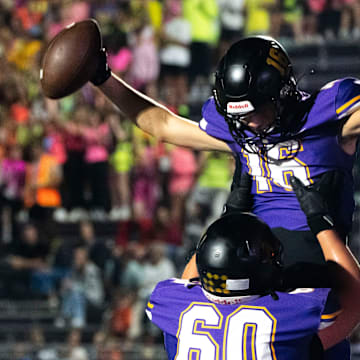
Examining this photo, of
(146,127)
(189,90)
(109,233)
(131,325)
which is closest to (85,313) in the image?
(131,325)

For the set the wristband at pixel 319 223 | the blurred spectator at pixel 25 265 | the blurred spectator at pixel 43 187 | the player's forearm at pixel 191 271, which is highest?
the wristband at pixel 319 223

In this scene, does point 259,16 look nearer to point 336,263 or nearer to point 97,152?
point 97,152

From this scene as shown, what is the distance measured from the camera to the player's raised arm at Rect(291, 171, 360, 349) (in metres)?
2.62

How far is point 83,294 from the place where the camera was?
7.87 m

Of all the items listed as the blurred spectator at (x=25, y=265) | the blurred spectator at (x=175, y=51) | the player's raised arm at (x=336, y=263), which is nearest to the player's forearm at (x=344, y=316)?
the player's raised arm at (x=336, y=263)

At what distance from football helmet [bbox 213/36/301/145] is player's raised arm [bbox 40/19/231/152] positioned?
0.42m

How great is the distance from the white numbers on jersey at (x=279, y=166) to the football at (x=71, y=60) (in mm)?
743

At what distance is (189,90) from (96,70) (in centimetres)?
562

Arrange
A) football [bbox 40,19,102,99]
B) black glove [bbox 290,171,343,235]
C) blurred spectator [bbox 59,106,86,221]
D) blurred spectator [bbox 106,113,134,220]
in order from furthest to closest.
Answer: blurred spectator [bbox 59,106,86,221], blurred spectator [bbox 106,113,134,220], football [bbox 40,19,102,99], black glove [bbox 290,171,343,235]

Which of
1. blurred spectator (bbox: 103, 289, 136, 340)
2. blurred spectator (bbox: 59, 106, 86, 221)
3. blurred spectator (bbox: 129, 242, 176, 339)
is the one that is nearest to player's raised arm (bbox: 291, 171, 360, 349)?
blurred spectator (bbox: 129, 242, 176, 339)

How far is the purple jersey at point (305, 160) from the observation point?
281 centimetres

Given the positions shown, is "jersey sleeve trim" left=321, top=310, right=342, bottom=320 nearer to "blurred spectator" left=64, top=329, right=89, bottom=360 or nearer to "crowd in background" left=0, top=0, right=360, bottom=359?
"crowd in background" left=0, top=0, right=360, bottom=359

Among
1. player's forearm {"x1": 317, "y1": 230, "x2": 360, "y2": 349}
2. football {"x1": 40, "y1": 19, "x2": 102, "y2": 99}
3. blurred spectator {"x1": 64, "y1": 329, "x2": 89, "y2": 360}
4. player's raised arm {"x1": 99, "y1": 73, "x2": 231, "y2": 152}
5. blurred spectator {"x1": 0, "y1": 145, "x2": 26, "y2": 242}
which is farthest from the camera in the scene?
blurred spectator {"x1": 0, "y1": 145, "x2": 26, "y2": 242}

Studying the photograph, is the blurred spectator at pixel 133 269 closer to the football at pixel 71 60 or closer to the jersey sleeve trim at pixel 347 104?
the football at pixel 71 60
